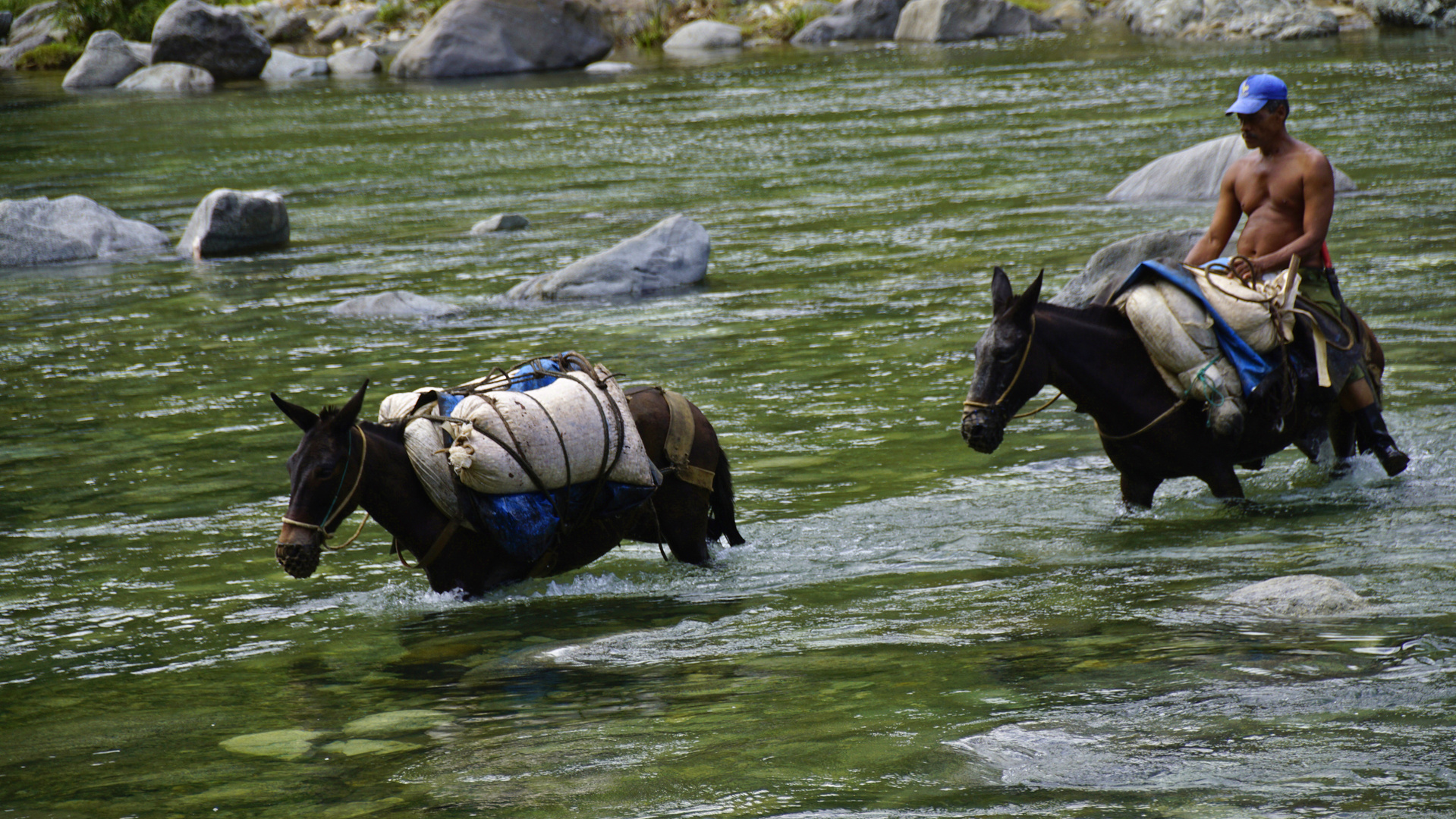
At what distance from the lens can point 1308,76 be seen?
2966 centimetres

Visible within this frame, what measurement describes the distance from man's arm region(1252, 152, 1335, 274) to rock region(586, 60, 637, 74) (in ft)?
121

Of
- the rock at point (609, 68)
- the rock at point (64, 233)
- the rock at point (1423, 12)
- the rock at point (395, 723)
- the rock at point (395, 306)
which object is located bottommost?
the rock at point (395, 306)

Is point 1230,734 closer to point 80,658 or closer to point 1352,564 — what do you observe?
point 1352,564

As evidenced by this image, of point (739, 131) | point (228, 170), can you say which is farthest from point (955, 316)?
point (228, 170)

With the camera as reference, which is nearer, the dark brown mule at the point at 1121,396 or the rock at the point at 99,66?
the dark brown mule at the point at 1121,396

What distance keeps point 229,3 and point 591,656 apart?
59.7m

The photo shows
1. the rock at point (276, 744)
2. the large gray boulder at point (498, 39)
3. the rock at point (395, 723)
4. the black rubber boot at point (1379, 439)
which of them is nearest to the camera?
the rock at point (276, 744)

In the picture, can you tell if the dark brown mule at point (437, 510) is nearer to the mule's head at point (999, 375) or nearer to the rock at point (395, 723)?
the rock at point (395, 723)

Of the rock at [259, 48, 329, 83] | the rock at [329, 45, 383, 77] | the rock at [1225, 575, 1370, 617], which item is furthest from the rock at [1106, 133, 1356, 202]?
the rock at [259, 48, 329, 83]

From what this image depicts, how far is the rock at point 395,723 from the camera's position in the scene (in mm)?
5477

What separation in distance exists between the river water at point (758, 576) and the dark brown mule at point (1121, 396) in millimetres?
369

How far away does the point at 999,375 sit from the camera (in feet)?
23.4

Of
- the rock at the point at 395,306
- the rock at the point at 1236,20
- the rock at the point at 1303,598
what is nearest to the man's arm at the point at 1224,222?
the rock at the point at 1303,598

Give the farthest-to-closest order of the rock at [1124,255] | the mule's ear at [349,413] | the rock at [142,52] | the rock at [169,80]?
1. the rock at [142,52]
2. the rock at [169,80]
3. the rock at [1124,255]
4. the mule's ear at [349,413]
